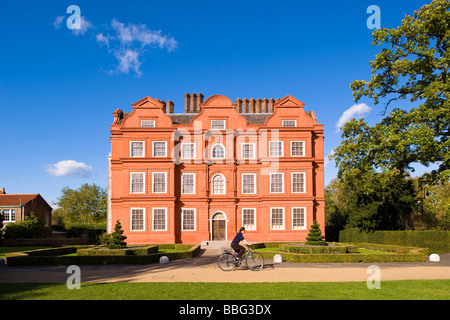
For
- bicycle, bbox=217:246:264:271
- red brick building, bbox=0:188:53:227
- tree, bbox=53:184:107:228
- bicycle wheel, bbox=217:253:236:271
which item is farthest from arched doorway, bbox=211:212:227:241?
tree, bbox=53:184:107:228

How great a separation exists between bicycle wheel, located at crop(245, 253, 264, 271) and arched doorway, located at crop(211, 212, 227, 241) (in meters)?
A: 19.8

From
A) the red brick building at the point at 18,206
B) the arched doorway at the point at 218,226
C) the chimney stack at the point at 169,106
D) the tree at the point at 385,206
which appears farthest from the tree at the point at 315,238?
the red brick building at the point at 18,206

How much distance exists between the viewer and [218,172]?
39.0m

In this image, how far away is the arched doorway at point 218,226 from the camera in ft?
126

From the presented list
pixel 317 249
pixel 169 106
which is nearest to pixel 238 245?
pixel 317 249

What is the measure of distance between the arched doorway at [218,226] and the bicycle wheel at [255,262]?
19803 mm

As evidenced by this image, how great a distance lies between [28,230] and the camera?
1730 inches

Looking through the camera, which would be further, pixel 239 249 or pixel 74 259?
pixel 74 259

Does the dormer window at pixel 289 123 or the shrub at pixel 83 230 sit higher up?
the dormer window at pixel 289 123

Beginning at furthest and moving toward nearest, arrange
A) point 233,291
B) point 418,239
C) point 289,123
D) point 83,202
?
point 83,202
point 289,123
point 418,239
point 233,291

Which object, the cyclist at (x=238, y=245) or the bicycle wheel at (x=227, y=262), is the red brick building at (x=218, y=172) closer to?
the bicycle wheel at (x=227, y=262)

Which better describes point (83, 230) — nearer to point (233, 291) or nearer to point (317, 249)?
point (317, 249)

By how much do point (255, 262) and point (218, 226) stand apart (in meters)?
20.8
